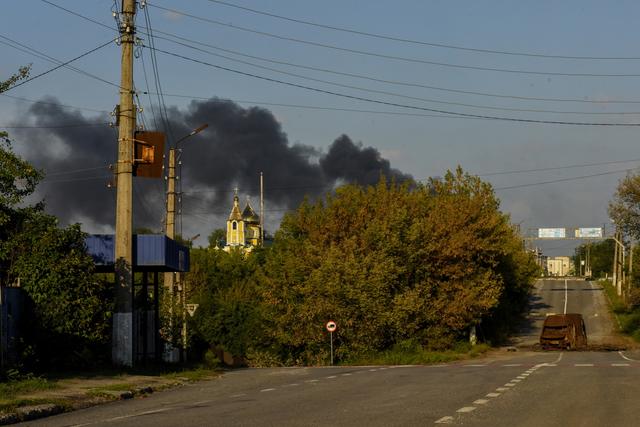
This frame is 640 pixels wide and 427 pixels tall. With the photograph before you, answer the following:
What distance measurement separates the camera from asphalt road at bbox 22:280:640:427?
1372 cm

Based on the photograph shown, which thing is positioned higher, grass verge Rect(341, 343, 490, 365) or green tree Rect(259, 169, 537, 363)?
green tree Rect(259, 169, 537, 363)

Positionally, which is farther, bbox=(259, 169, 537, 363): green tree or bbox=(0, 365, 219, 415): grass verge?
bbox=(259, 169, 537, 363): green tree

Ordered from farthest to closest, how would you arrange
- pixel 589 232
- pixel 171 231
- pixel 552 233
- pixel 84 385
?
1. pixel 589 232
2. pixel 552 233
3. pixel 171 231
4. pixel 84 385

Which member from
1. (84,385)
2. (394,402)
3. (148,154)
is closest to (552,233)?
(148,154)

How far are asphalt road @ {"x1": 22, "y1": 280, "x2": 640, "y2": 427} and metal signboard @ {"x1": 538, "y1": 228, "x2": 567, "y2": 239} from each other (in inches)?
4752

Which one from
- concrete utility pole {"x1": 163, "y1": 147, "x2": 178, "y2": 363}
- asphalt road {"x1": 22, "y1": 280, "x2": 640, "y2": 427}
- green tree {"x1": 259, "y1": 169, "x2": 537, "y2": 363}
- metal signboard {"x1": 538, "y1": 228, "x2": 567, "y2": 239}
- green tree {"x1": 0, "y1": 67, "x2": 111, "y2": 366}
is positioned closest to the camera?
asphalt road {"x1": 22, "y1": 280, "x2": 640, "y2": 427}

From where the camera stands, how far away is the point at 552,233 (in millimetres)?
145750

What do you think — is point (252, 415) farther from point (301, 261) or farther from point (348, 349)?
point (301, 261)

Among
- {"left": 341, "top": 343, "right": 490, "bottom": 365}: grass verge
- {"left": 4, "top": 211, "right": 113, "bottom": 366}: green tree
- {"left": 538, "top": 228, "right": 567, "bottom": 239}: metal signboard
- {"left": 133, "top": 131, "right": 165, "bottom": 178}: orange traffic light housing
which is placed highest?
{"left": 538, "top": 228, "right": 567, "bottom": 239}: metal signboard

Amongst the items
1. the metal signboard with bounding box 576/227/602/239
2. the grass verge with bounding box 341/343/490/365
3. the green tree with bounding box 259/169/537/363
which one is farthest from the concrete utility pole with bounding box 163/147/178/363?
the metal signboard with bounding box 576/227/602/239

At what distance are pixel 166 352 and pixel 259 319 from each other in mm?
20100

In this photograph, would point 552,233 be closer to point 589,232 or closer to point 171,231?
point 589,232

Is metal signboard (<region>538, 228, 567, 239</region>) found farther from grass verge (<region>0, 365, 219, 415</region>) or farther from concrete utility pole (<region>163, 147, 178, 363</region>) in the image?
grass verge (<region>0, 365, 219, 415</region>)

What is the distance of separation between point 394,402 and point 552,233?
5245 inches
